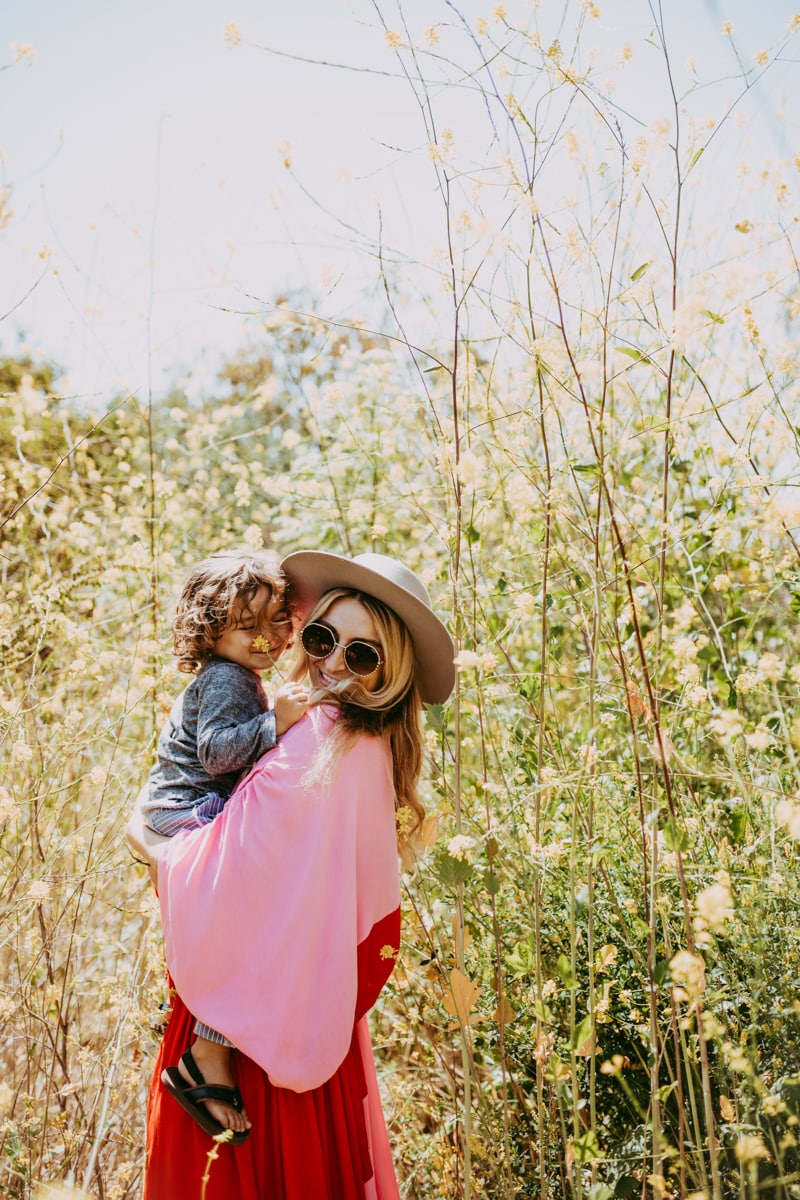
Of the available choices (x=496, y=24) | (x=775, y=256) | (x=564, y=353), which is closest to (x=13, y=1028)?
(x=564, y=353)

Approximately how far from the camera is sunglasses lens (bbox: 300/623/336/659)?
55.9 inches

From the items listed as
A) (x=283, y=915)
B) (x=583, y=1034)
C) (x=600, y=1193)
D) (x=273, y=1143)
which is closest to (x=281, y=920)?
(x=283, y=915)

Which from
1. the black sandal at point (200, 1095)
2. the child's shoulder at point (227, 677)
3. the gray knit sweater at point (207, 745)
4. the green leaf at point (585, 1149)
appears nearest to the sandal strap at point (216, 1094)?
the black sandal at point (200, 1095)

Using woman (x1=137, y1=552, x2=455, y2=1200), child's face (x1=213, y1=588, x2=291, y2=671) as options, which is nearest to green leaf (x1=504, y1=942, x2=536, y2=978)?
woman (x1=137, y1=552, x2=455, y2=1200)

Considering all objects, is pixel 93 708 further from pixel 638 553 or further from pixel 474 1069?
pixel 638 553

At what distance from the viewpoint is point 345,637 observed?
1418 mm

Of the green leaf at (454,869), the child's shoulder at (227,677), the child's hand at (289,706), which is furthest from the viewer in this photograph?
the child's shoulder at (227,677)

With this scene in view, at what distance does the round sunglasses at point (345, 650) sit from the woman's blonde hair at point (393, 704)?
0.02 meters

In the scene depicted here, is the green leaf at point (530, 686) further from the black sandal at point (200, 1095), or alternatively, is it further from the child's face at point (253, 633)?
the black sandal at point (200, 1095)

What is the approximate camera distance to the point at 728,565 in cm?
231

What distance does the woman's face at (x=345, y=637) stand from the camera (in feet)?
4.62

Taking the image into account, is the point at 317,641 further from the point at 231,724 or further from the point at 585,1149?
the point at 585,1149

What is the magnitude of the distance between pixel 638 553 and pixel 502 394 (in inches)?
49.3

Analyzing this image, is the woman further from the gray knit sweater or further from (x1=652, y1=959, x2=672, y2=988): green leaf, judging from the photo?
(x1=652, y1=959, x2=672, y2=988): green leaf
